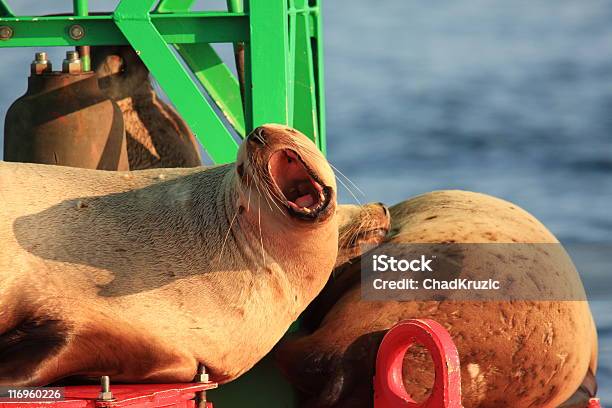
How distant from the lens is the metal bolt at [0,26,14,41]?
6.74 meters

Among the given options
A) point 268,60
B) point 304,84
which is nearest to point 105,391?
point 268,60

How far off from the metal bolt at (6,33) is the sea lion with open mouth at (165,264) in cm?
71

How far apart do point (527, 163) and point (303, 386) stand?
1513cm

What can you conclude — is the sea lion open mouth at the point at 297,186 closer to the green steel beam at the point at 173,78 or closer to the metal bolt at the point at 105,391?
the green steel beam at the point at 173,78

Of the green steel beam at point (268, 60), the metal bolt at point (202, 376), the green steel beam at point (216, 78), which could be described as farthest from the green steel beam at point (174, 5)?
the metal bolt at point (202, 376)

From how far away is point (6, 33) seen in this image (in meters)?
6.74

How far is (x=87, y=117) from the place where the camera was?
23.5 feet

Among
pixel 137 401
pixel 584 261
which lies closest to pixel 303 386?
pixel 137 401

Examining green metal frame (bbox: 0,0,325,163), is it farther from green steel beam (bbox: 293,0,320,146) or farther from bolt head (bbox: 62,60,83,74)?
green steel beam (bbox: 293,0,320,146)

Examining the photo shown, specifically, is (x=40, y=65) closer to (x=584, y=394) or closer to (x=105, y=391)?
(x=105, y=391)

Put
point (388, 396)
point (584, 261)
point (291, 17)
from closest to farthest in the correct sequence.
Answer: point (388, 396), point (291, 17), point (584, 261)

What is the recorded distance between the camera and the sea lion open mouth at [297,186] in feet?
18.9

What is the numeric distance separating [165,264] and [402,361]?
104 cm

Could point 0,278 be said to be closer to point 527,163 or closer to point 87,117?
point 87,117
